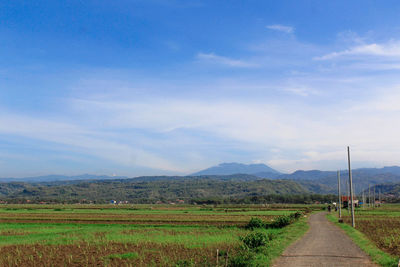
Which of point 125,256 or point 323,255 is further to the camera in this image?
point 125,256

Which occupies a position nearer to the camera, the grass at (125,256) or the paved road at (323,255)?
the paved road at (323,255)

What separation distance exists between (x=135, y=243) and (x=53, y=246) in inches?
227

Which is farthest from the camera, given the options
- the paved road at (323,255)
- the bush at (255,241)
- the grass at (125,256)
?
the bush at (255,241)

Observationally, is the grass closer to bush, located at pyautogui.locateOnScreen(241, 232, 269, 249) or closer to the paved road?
bush, located at pyautogui.locateOnScreen(241, 232, 269, 249)

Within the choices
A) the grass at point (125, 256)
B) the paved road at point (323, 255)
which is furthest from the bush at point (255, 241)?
the grass at point (125, 256)

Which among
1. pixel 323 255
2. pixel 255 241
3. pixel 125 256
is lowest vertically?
pixel 125 256

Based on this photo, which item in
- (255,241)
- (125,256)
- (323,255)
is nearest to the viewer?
(323,255)

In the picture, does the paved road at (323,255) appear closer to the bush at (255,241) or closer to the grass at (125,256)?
the bush at (255,241)

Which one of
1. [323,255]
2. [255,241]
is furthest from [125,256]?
[323,255]

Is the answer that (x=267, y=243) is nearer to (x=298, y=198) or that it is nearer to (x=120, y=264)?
(x=120, y=264)

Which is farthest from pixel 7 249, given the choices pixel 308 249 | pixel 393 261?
pixel 393 261

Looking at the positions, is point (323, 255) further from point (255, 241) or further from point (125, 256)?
point (125, 256)

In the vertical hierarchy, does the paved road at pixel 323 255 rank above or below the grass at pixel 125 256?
above

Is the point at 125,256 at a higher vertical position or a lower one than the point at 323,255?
lower
